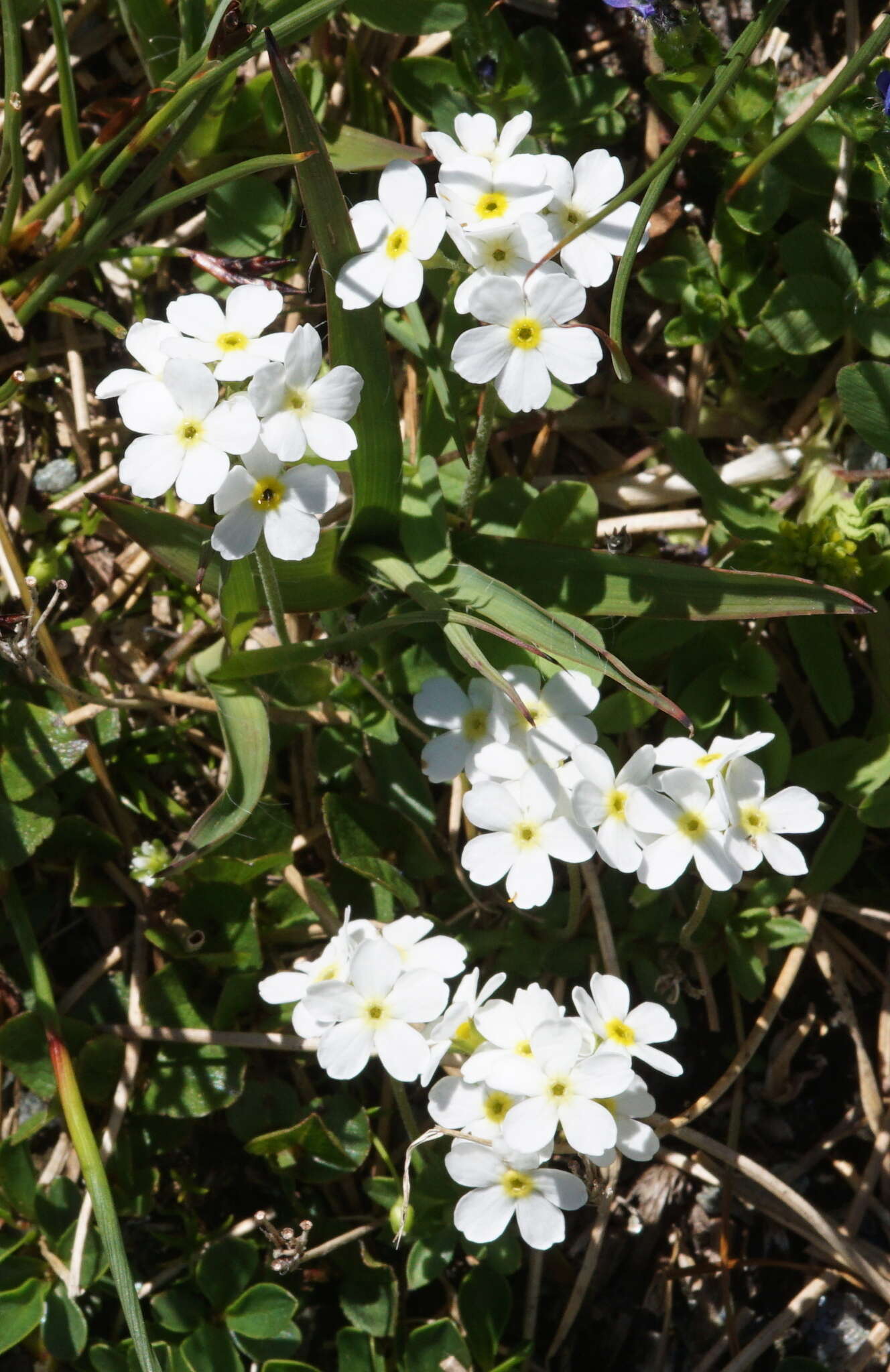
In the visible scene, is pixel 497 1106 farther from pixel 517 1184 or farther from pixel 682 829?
pixel 682 829

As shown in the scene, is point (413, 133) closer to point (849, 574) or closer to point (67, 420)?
point (67, 420)

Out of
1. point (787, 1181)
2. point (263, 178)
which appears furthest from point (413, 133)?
point (787, 1181)

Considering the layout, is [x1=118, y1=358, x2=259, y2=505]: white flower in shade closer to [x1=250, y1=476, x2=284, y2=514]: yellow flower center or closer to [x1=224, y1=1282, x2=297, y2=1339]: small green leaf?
[x1=250, y1=476, x2=284, y2=514]: yellow flower center

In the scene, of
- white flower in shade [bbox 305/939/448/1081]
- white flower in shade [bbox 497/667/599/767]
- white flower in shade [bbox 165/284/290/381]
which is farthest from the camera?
→ white flower in shade [bbox 497/667/599/767]

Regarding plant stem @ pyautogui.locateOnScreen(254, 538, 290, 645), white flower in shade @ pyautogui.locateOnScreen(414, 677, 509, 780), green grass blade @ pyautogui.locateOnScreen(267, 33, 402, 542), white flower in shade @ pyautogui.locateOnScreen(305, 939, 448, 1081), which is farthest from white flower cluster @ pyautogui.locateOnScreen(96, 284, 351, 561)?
white flower in shade @ pyautogui.locateOnScreen(305, 939, 448, 1081)

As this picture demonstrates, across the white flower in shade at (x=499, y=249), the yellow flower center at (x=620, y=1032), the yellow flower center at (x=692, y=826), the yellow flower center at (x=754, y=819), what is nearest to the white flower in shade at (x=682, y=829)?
the yellow flower center at (x=692, y=826)
